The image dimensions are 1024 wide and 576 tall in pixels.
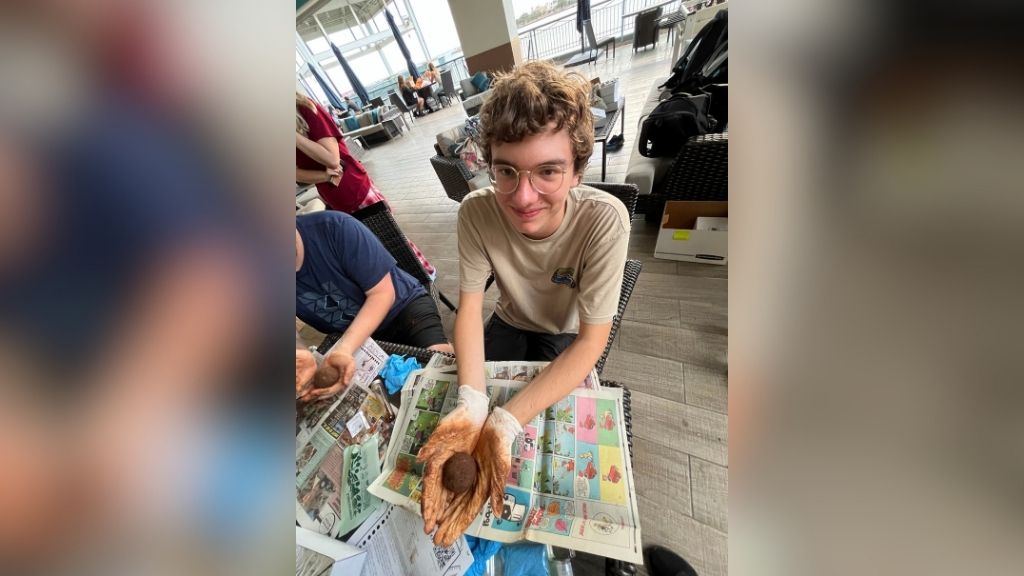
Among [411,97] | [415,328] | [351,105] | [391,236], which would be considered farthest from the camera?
[351,105]

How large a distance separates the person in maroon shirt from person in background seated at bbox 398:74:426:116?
27.3 ft

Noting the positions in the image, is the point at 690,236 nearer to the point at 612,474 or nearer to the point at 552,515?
the point at 612,474

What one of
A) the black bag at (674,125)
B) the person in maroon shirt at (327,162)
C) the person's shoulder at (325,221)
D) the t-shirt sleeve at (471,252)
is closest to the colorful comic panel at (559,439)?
the t-shirt sleeve at (471,252)

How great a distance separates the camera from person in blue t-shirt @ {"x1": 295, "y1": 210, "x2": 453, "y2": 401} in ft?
3.46

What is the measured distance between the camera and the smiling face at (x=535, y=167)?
77 cm

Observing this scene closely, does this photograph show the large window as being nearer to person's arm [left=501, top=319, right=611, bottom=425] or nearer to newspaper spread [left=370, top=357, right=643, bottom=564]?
person's arm [left=501, top=319, right=611, bottom=425]

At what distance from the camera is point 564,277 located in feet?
3.23

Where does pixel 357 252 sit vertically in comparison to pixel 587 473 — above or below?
above

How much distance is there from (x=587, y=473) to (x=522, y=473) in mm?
141

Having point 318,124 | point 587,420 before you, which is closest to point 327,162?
point 318,124

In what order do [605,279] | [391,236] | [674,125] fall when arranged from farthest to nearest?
[674,125]
[391,236]
[605,279]
